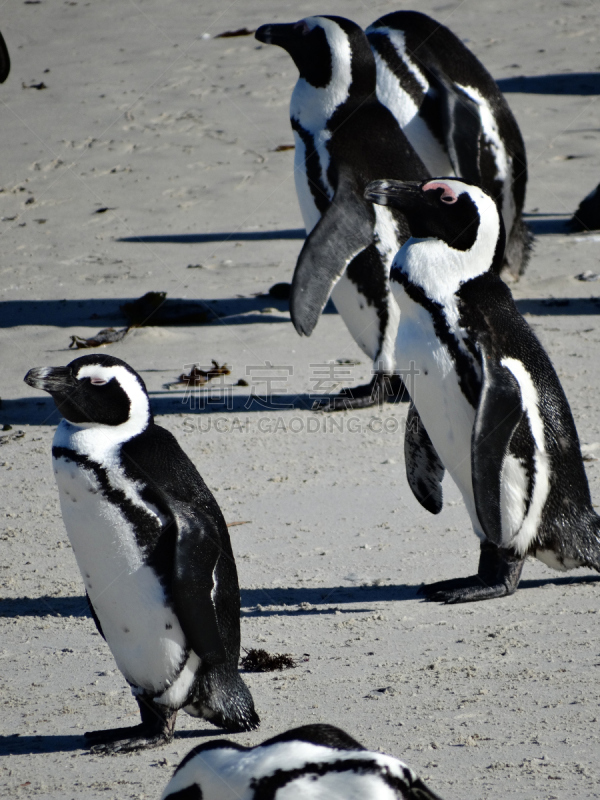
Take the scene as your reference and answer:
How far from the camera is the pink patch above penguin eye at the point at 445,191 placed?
300 cm

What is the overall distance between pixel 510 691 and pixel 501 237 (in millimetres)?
1263

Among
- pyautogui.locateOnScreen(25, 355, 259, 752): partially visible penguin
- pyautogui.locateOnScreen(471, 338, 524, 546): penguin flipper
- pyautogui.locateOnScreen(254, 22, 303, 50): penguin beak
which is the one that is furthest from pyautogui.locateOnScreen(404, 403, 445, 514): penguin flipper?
pyautogui.locateOnScreen(254, 22, 303, 50): penguin beak

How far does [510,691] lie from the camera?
2457 mm

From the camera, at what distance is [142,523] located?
2346mm

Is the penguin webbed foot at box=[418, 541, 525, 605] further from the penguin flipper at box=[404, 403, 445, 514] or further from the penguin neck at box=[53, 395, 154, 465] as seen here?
the penguin neck at box=[53, 395, 154, 465]

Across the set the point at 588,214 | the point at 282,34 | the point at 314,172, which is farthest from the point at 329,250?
the point at 588,214

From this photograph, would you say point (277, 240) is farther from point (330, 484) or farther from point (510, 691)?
point (510, 691)

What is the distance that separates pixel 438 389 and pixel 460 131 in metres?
2.57

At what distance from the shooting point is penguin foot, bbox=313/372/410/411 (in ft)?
14.7

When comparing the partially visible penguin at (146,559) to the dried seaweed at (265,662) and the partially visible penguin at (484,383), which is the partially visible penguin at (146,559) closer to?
the dried seaweed at (265,662)

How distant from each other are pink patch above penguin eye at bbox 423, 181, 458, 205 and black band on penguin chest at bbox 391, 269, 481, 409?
26cm

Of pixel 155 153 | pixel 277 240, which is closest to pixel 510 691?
pixel 277 240

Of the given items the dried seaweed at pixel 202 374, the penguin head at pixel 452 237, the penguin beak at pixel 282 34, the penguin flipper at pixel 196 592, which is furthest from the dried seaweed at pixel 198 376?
the penguin flipper at pixel 196 592

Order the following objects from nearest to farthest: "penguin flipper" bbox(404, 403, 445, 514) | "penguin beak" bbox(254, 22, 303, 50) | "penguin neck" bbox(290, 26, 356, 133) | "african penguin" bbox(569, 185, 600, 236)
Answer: "penguin flipper" bbox(404, 403, 445, 514)
"penguin neck" bbox(290, 26, 356, 133)
"penguin beak" bbox(254, 22, 303, 50)
"african penguin" bbox(569, 185, 600, 236)
